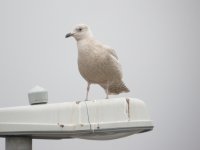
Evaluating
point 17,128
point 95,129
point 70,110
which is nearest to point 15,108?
point 17,128

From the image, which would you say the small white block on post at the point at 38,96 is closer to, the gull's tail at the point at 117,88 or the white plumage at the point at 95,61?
the white plumage at the point at 95,61

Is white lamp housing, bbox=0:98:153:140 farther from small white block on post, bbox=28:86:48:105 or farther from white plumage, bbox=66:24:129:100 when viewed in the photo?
white plumage, bbox=66:24:129:100

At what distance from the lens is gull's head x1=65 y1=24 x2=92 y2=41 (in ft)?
14.7

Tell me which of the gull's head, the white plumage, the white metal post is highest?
the gull's head

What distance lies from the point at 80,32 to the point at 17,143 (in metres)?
1.78

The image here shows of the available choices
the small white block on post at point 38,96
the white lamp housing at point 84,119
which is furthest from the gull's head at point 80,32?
the white lamp housing at point 84,119

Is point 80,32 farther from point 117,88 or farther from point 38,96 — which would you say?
point 38,96

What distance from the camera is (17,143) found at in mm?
3051

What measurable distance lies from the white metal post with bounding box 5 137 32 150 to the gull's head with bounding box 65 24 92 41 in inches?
64.4

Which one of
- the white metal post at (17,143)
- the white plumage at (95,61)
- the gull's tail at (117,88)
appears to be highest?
the white plumage at (95,61)

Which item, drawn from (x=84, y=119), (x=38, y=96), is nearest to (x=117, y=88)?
(x=38, y=96)

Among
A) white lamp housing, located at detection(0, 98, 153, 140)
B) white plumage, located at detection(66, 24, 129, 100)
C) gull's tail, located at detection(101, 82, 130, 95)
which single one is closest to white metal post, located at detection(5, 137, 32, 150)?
white lamp housing, located at detection(0, 98, 153, 140)

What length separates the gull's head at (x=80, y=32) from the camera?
14.7 feet

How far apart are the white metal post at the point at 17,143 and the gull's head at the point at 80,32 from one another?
1.64m
